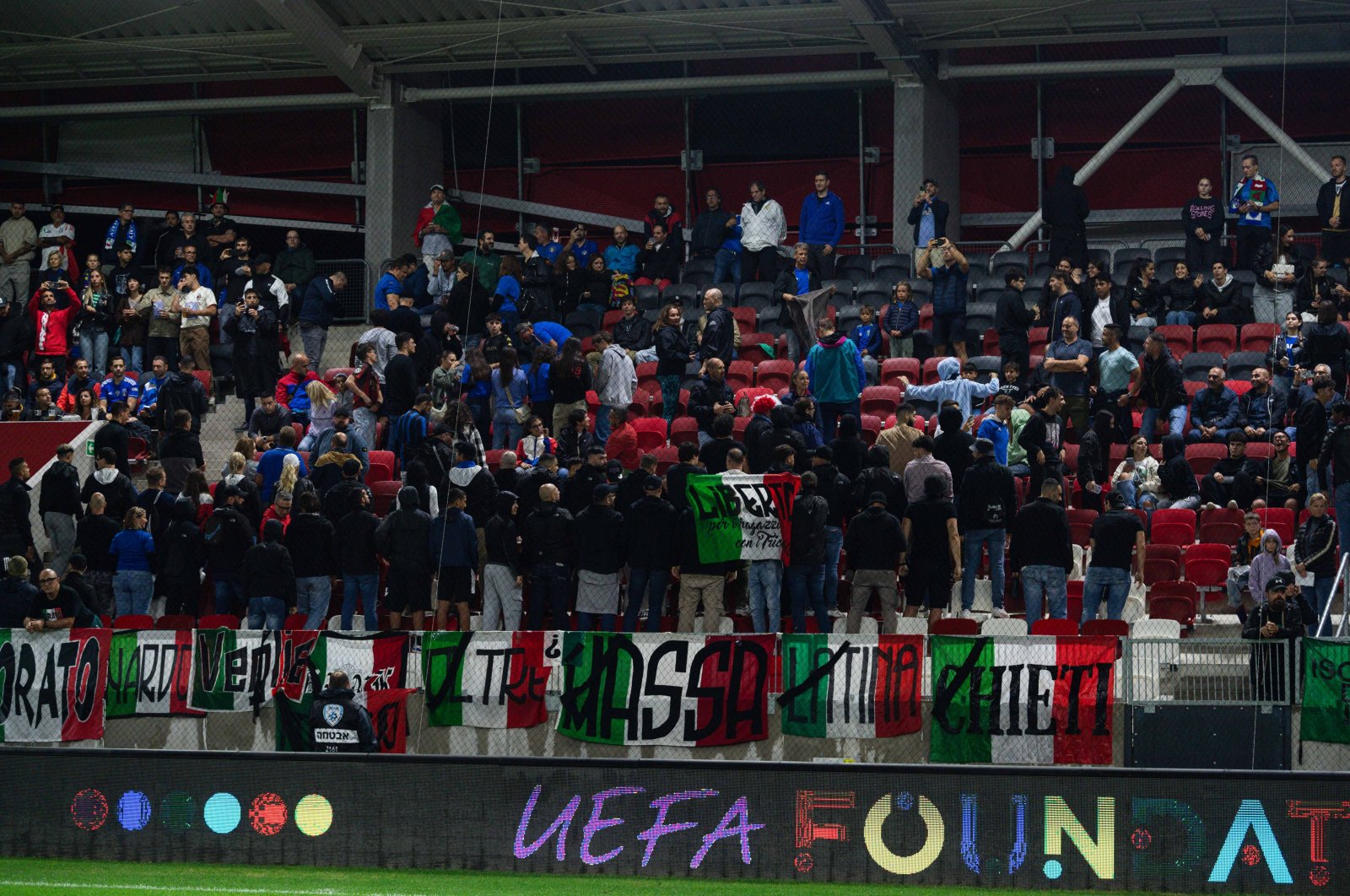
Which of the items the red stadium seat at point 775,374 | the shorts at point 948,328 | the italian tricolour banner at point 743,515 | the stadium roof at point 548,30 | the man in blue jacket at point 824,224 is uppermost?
the stadium roof at point 548,30

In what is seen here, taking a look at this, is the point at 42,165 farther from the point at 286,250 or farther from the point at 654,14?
the point at 654,14

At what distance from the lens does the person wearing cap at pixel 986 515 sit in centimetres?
1516

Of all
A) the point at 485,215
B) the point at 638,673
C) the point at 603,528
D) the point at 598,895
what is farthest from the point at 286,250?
the point at 598,895

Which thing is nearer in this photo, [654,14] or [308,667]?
[308,667]

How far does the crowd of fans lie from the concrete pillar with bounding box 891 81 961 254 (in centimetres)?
174

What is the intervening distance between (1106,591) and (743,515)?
9.83ft

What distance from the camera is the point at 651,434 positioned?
Result: 18594 millimetres

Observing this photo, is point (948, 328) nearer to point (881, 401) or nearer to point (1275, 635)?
point (881, 401)

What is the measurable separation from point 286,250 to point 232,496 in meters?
7.91

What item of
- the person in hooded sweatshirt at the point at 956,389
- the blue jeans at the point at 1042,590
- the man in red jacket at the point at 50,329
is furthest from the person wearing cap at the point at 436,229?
the blue jeans at the point at 1042,590

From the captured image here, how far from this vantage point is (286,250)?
934 inches

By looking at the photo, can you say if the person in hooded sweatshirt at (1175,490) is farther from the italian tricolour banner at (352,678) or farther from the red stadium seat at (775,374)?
the italian tricolour banner at (352,678)

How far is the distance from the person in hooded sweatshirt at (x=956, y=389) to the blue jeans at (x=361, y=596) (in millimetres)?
5968

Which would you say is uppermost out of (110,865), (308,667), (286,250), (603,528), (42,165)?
(42,165)
